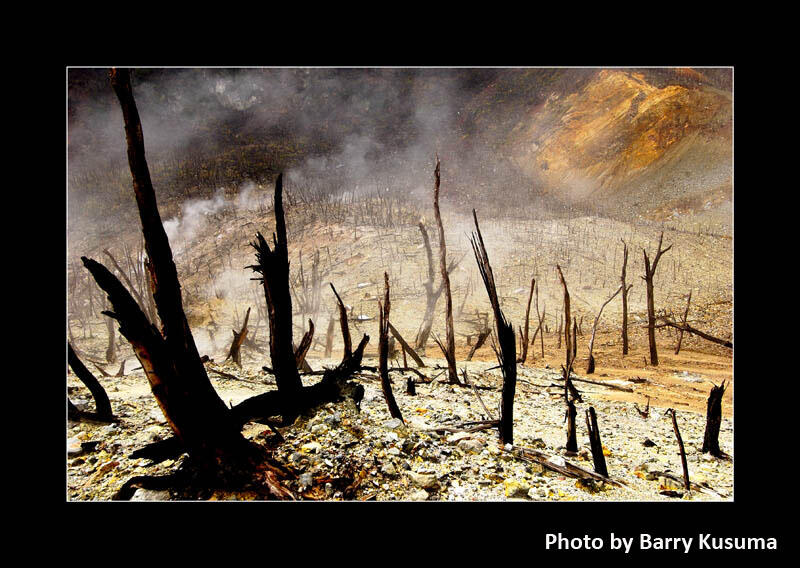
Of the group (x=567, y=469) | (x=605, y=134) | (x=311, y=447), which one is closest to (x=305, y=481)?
(x=311, y=447)

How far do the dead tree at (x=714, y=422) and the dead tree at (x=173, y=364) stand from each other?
4103 millimetres

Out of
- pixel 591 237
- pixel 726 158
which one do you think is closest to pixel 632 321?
pixel 591 237

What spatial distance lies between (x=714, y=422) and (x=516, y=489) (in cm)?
230

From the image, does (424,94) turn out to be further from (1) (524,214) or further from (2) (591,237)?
(2) (591,237)

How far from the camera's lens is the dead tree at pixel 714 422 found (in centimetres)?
390

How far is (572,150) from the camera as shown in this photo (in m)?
21.6

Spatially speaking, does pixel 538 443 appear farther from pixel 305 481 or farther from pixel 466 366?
pixel 466 366

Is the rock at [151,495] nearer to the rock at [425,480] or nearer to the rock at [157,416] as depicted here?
the rock at [157,416]

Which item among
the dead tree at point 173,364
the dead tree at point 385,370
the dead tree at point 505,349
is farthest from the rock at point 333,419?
the dead tree at point 505,349

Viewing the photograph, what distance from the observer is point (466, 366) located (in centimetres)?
794

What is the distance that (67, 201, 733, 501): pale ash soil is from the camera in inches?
124

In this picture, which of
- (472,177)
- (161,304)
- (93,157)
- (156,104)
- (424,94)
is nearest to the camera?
(161,304)

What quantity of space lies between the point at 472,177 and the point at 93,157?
14.5 metres

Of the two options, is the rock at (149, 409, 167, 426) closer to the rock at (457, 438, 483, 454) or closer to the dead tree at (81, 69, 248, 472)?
the dead tree at (81, 69, 248, 472)
